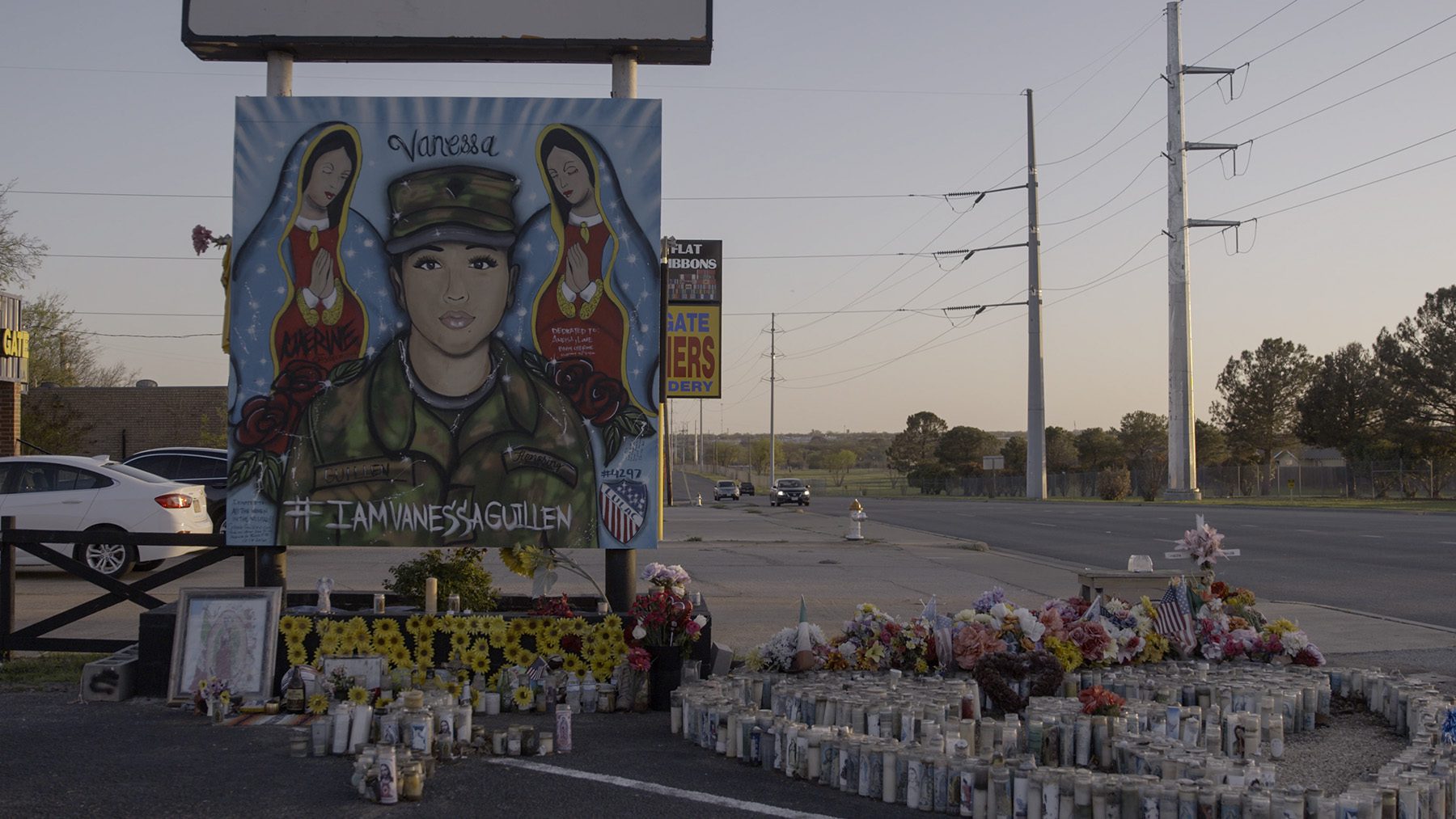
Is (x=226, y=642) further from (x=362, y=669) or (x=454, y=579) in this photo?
(x=454, y=579)

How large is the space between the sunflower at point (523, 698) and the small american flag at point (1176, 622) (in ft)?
14.6

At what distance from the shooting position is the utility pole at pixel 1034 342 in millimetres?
51500

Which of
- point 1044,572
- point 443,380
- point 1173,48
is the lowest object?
point 1044,572

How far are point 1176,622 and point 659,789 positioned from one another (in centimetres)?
463

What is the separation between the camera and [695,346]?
112 ft

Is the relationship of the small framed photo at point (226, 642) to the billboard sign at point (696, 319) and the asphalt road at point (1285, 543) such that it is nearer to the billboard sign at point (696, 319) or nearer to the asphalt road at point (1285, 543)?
the asphalt road at point (1285, 543)

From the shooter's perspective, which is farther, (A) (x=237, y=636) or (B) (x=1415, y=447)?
(B) (x=1415, y=447)

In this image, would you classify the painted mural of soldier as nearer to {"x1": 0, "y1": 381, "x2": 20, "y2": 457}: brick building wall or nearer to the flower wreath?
the flower wreath

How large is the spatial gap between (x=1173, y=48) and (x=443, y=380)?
51.3m

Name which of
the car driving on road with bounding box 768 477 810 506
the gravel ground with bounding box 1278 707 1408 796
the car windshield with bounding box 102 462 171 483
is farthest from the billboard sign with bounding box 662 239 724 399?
the gravel ground with bounding box 1278 707 1408 796

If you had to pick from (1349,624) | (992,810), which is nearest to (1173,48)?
(1349,624)

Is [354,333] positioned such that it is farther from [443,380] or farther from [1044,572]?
[1044,572]

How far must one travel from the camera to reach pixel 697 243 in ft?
113

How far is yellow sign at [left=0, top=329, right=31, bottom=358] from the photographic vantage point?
24234 mm
